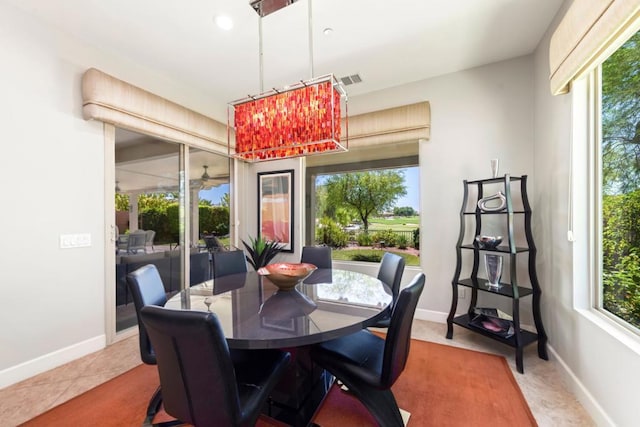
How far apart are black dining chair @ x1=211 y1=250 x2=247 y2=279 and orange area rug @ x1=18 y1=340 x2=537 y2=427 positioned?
93 cm

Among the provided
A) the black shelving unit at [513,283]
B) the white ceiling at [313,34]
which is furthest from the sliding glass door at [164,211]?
the black shelving unit at [513,283]

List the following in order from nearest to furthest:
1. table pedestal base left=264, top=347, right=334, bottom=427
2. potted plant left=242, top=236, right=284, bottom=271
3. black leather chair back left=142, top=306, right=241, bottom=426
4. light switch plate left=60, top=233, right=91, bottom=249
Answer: black leather chair back left=142, top=306, right=241, bottom=426, table pedestal base left=264, top=347, right=334, bottom=427, light switch plate left=60, top=233, right=91, bottom=249, potted plant left=242, top=236, right=284, bottom=271

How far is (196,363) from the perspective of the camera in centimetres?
100

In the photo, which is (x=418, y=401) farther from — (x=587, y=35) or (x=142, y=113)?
(x=142, y=113)

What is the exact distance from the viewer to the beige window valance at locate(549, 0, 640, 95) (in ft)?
4.33

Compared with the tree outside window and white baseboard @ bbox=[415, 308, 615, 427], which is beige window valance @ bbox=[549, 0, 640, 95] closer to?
the tree outside window

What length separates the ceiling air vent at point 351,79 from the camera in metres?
3.15

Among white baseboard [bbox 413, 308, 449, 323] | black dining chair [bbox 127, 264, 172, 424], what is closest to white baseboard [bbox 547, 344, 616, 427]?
white baseboard [bbox 413, 308, 449, 323]

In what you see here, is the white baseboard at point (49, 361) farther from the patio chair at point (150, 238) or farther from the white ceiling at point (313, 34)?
the white ceiling at point (313, 34)

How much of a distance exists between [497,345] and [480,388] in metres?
0.81

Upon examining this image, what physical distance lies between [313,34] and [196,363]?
2.68 metres

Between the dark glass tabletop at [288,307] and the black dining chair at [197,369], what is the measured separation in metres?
0.17

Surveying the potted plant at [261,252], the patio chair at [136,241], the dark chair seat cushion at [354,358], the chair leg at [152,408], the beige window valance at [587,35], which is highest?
the beige window valance at [587,35]

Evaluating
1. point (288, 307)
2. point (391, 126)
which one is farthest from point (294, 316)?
point (391, 126)
